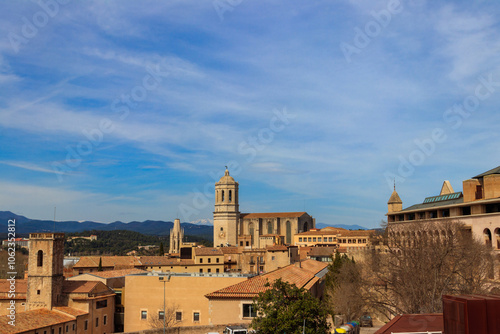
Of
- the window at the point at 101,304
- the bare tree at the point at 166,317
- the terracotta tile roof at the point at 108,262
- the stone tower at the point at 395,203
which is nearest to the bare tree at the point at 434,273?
the bare tree at the point at 166,317

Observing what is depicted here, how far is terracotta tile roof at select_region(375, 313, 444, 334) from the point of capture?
41.3ft

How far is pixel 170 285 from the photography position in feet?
108

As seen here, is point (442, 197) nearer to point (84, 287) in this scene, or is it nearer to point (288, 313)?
point (84, 287)

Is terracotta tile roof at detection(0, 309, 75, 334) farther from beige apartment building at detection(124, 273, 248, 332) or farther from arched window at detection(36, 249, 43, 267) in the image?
beige apartment building at detection(124, 273, 248, 332)

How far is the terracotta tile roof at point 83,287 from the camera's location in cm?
3997

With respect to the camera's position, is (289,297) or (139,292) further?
(139,292)

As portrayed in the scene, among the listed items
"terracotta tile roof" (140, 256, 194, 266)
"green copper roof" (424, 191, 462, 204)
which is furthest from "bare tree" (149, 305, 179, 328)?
"terracotta tile roof" (140, 256, 194, 266)

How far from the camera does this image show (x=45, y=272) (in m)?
39.5

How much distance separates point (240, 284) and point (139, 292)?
9095 mm

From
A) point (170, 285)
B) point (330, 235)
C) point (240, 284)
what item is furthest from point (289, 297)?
point (330, 235)

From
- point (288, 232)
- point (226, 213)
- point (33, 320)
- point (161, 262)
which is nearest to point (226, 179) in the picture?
point (226, 213)

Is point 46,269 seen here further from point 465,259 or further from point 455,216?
point 455,216

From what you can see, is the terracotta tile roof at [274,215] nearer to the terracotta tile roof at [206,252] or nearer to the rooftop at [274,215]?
the rooftop at [274,215]

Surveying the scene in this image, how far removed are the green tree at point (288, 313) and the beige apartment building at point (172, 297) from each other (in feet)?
34.6
